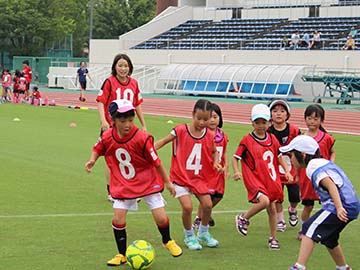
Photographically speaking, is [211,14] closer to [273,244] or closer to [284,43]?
[284,43]

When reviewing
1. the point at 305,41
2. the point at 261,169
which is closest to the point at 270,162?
the point at 261,169

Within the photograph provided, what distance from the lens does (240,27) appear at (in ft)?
175

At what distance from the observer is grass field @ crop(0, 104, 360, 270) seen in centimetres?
762

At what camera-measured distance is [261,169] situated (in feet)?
A: 28.0

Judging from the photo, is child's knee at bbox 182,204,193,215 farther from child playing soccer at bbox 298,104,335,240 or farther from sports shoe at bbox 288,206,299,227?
sports shoe at bbox 288,206,299,227

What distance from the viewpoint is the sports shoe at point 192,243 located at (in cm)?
815

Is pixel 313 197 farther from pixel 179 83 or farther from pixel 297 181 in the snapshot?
pixel 179 83

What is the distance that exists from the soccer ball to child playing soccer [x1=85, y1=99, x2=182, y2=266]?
0.70 ft

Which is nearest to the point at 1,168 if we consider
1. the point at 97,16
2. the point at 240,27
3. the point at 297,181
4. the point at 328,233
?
the point at 297,181

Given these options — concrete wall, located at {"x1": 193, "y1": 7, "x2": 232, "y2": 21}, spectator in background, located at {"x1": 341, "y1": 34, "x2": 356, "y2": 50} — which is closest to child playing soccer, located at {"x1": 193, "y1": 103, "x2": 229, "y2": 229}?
spectator in background, located at {"x1": 341, "y1": 34, "x2": 356, "y2": 50}

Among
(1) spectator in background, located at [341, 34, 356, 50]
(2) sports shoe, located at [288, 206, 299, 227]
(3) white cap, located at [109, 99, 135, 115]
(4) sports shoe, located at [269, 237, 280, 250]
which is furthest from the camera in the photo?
(1) spectator in background, located at [341, 34, 356, 50]

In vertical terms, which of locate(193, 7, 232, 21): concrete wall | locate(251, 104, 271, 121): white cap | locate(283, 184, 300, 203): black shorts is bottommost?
locate(283, 184, 300, 203): black shorts

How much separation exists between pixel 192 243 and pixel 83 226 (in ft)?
5.14

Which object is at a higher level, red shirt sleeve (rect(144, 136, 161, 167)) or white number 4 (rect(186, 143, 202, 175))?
red shirt sleeve (rect(144, 136, 161, 167))
